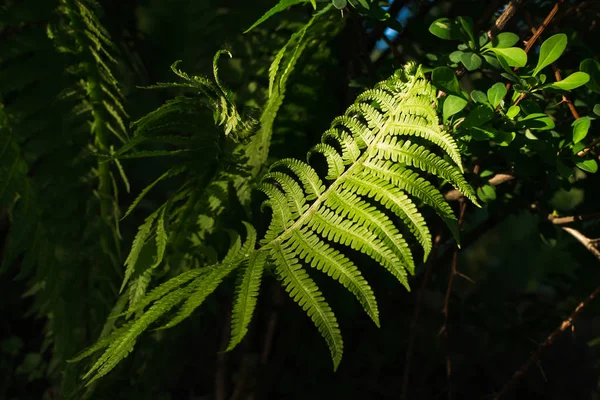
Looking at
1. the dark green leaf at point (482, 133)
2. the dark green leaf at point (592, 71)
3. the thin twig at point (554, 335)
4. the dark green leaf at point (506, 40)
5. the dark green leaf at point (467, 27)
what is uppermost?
the dark green leaf at point (467, 27)

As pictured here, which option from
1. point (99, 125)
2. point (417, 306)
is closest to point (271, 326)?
point (417, 306)

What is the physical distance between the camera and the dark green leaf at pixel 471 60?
2.85 feet

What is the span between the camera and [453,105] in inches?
33.9

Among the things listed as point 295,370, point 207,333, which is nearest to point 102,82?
point 207,333

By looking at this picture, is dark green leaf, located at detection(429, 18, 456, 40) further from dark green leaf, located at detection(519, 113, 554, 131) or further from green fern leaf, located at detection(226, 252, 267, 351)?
green fern leaf, located at detection(226, 252, 267, 351)

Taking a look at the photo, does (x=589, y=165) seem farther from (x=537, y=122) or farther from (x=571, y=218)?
(x=571, y=218)

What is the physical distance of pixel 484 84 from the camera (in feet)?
3.56

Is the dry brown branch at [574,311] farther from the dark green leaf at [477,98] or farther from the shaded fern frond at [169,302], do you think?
the shaded fern frond at [169,302]

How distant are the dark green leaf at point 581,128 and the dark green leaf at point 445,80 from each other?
0.19m

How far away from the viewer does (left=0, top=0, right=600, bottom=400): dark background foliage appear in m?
1.19

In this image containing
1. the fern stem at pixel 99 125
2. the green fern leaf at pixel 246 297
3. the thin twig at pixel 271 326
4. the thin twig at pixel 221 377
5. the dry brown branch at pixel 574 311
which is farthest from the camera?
the thin twig at pixel 221 377

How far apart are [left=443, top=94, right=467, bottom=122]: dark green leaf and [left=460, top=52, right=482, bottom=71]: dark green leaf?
49 millimetres

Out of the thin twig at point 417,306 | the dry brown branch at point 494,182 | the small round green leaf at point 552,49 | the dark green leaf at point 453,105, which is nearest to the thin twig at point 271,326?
the thin twig at point 417,306

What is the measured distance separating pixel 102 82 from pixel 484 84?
0.77 m
